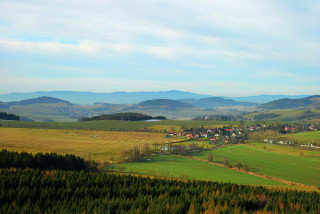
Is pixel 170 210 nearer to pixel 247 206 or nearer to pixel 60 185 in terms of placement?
pixel 247 206

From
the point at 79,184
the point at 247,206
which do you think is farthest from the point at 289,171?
the point at 79,184

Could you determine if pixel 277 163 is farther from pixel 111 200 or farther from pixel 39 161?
pixel 111 200

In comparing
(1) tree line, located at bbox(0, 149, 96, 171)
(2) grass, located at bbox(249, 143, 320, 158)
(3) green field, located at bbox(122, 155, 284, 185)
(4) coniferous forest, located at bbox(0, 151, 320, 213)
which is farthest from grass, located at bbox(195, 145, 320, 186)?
(4) coniferous forest, located at bbox(0, 151, 320, 213)

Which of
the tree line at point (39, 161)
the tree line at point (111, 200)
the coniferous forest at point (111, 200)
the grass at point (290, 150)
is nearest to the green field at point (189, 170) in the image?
the tree line at point (39, 161)

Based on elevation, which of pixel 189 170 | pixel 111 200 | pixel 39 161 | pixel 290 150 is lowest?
pixel 290 150

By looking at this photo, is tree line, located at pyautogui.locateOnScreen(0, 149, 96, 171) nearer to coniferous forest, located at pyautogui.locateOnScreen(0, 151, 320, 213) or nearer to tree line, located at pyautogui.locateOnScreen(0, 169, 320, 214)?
coniferous forest, located at pyautogui.locateOnScreen(0, 151, 320, 213)

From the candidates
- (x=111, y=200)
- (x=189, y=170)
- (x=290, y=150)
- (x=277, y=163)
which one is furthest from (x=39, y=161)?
(x=290, y=150)

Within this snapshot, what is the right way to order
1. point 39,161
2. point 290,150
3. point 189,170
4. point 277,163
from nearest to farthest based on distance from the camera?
point 39,161, point 189,170, point 277,163, point 290,150
